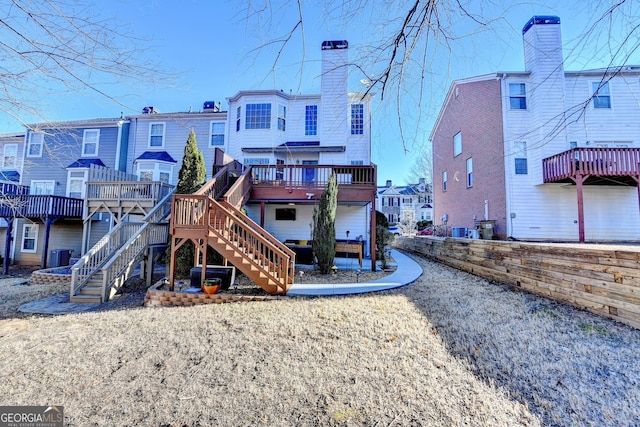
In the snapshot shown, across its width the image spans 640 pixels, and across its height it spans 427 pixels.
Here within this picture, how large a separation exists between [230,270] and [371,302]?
361 centimetres

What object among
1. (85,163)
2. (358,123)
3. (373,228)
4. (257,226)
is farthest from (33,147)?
(373,228)

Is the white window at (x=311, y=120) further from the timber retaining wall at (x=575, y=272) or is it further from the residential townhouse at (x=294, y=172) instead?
the timber retaining wall at (x=575, y=272)

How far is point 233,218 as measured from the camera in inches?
266

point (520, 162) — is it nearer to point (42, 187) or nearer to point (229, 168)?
point (229, 168)

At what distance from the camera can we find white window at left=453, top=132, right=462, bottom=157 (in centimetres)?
1733

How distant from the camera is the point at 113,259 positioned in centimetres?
756

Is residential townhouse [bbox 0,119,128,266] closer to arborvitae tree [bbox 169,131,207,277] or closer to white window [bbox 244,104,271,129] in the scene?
white window [bbox 244,104,271,129]

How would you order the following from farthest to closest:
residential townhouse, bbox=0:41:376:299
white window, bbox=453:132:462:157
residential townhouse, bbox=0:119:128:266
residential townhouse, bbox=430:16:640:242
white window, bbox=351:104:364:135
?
1. white window, bbox=453:132:462:157
2. residential townhouse, bbox=0:119:128:266
3. white window, bbox=351:104:364:135
4. residential townhouse, bbox=430:16:640:242
5. residential townhouse, bbox=0:41:376:299

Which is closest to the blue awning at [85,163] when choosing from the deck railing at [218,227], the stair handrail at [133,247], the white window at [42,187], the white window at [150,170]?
the white window at [42,187]

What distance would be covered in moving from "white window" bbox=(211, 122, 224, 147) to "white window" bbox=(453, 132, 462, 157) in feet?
48.4

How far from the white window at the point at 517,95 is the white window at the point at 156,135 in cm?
1880

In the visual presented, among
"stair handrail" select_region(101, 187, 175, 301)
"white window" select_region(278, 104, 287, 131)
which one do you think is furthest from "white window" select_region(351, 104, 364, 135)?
"stair handrail" select_region(101, 187, 175, 301)

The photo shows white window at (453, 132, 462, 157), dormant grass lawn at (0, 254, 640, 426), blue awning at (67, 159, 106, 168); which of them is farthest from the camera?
white window at (453, 132, 462, 157)

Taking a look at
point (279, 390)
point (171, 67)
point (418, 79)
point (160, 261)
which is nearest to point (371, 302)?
point (279, 390)
